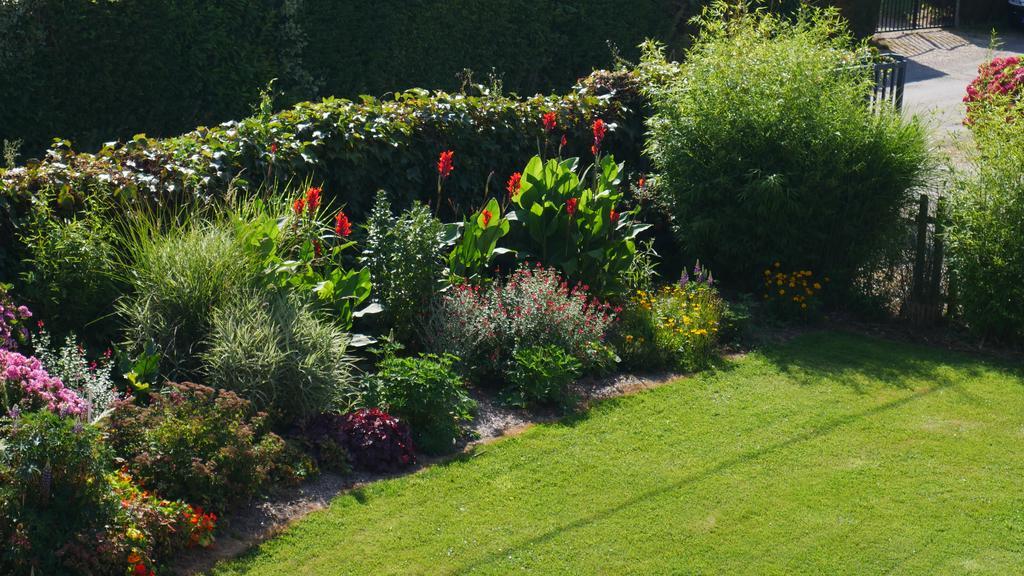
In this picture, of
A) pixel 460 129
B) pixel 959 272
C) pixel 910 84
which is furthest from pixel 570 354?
pixel 910 84

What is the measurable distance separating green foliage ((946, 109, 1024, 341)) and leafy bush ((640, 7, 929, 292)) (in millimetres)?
600

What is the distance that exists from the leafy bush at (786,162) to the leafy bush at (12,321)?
17.7 ft

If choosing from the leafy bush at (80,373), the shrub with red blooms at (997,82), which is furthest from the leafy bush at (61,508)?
the shrub with red blooms at (997,82)

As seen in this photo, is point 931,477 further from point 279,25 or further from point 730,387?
point 279,25

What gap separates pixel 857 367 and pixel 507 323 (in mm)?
2713

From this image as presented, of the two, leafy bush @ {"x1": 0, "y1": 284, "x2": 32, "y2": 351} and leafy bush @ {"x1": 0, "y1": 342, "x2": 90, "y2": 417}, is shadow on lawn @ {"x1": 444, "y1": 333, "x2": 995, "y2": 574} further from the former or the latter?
leafy bush @ {"x1": 0, "y1": 284, "x2": 32, "y2": 351}

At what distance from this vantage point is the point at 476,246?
25.3ft

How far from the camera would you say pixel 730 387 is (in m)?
7.50

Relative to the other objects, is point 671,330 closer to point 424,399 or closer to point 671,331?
point 671,331

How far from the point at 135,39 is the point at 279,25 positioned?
1887mm

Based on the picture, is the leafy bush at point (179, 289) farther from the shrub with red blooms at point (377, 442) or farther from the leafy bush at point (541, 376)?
the leafy bush at point (541, 376)

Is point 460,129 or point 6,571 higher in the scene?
point 460,129

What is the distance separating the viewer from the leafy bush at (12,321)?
5.70 metres

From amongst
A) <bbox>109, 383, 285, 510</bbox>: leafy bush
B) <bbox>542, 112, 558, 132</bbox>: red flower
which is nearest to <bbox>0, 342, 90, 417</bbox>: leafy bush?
Result: <bbox>109, 383, 285, 510</bbox>: leafy bush
